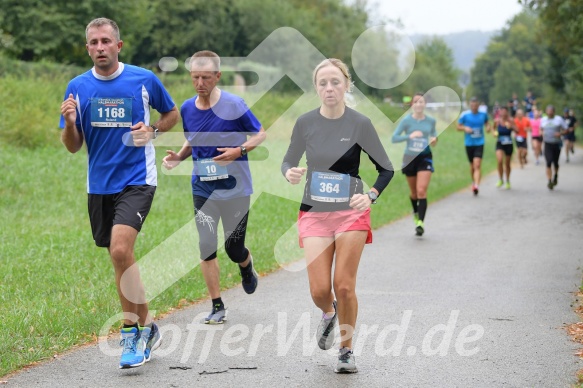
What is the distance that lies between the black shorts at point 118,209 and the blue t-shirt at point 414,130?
26.5 ft

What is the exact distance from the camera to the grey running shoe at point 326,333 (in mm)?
5969

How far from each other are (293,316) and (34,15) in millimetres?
38391

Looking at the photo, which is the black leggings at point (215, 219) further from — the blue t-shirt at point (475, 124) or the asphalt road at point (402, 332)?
the blue t-shirt at point (475, 124)

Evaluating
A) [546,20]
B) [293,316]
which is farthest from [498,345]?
[546,20]

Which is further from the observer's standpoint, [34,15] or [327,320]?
[34,15]

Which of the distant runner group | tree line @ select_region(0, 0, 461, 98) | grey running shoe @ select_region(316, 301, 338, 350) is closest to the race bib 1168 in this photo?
grey running shoe @ select_region(316, 301, 338, 350)

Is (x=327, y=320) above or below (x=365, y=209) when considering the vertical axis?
below

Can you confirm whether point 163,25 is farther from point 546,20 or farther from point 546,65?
point 546,20

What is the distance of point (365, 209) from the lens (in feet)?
19.0

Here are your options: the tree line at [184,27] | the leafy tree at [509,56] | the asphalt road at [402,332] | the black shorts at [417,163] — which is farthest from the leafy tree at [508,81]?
the asphalt road at [402,332]

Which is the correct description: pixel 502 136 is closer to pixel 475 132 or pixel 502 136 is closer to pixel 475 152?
pixel 475 152

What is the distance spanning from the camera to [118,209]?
19.4ft

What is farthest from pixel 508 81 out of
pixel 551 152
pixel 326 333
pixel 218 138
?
pixel 326 333

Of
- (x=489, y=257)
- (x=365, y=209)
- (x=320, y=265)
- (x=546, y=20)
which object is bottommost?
(x=489, y=257)
